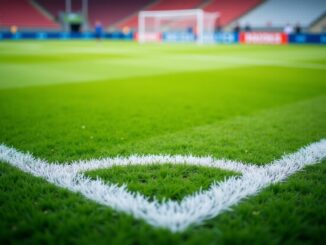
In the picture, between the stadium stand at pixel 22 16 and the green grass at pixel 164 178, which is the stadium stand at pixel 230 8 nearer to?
the stadium stand at pixel 22 16

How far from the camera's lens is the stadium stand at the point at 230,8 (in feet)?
126

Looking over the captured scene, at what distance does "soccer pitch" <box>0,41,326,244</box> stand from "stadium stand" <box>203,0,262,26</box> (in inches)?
1319

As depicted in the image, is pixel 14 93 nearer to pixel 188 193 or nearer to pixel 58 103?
pixel 58 103

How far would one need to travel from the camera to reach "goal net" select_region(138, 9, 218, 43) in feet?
110

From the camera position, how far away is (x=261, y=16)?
36.3 metres

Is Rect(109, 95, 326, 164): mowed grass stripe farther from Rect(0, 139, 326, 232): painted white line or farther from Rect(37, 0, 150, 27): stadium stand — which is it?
Rect(37, 0, 150, 27): stadium stand

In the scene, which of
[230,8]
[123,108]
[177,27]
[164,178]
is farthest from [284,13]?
[164,178]

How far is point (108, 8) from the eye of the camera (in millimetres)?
47938

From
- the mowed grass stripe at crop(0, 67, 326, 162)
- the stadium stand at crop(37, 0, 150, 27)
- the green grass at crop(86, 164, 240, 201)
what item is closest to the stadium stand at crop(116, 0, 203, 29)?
the stadium stand at crop(37, 0, 150, 27)

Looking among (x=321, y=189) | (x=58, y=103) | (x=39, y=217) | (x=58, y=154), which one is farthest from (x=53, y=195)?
(x=58, y=103)

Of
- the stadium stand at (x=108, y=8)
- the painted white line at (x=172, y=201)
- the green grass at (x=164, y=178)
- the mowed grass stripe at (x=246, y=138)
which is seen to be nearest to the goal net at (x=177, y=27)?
the stadium stand at (x=108, y=8)

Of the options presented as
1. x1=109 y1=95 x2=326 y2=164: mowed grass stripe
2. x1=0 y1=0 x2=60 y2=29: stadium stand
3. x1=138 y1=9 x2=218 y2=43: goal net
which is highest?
x1=0 y1=0 x2=60 y2=29: stadium stand

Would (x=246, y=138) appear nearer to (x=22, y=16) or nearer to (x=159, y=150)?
(x=159, y=150)

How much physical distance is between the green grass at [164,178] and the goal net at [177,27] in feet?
98.4
